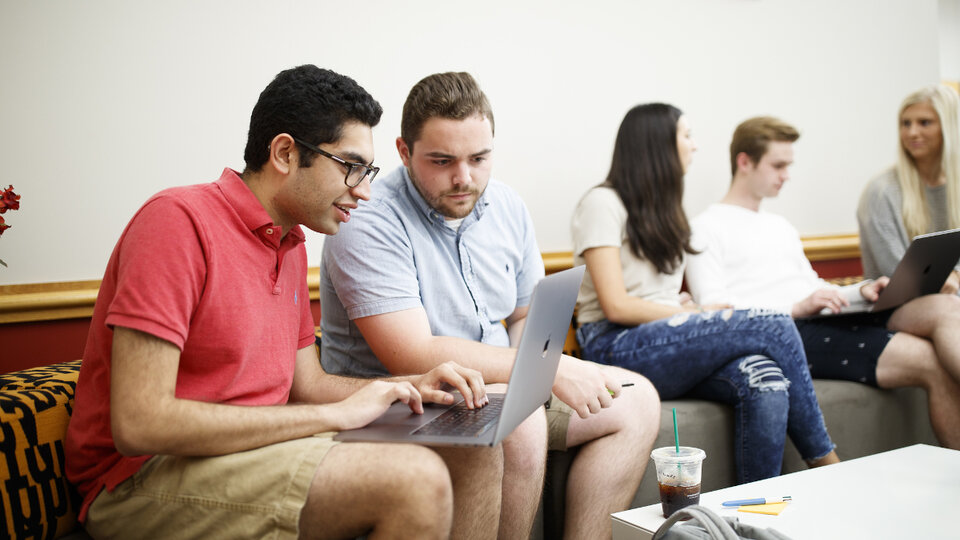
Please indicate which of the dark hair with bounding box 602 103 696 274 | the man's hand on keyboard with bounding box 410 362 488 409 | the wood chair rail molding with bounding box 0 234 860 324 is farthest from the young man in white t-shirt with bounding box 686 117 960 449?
the wood chair rail molding with bounding box 0 234 860 324

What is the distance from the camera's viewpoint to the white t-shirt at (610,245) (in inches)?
84.5

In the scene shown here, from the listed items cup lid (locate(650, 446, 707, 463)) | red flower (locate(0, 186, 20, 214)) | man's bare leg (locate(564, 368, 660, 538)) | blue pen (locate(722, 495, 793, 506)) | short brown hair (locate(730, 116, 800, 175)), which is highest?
red flower (locate(0, 186, 20, 214))

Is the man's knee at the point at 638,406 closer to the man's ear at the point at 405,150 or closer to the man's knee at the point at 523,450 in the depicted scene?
the man's knee at the point at 523,450

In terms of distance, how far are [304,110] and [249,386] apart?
Answer: 0.46 metres

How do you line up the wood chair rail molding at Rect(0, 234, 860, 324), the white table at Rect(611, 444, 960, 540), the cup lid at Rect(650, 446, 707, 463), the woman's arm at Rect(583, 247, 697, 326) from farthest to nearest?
1. the woman's arm at Rect(583, 247, 697, 326)
2. the wood chair rail molding at Rect(0, 234, 860, 324)
3. the cup lid at Rect(650, 446, 707, 463)
4. the white table at Rect(611, 444, 960, 540)

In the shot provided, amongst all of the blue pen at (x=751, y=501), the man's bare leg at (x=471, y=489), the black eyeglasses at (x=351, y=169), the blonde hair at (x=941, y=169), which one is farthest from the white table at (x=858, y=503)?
the blonde hair at (x=941, y=169)

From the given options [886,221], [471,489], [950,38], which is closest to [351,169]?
[471,489]

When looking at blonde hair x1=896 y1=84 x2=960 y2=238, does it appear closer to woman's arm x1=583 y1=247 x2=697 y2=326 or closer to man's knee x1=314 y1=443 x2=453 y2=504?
woman's arm x1=583 y1=247 x2=697 y2=326

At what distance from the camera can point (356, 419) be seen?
1.16 meters

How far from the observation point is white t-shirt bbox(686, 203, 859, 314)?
2422mm

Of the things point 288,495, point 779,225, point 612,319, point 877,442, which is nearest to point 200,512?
point 288,495

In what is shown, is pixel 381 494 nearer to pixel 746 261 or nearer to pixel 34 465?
pixel 34 465

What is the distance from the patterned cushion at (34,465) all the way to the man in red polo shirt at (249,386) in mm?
44

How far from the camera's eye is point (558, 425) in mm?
1655
